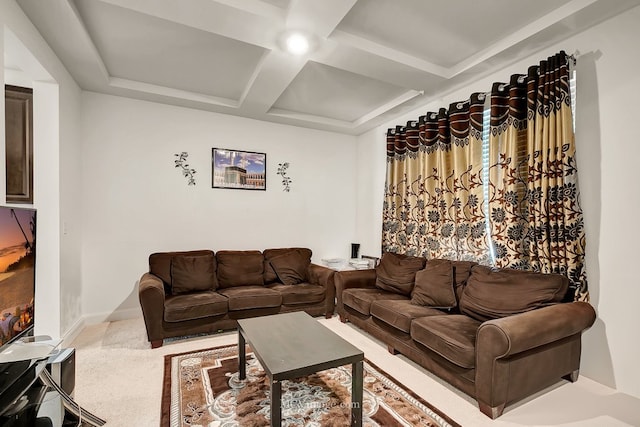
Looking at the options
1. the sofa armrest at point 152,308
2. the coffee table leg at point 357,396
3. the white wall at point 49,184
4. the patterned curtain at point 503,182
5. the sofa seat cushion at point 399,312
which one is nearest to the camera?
the coffee table leg at point 357,396

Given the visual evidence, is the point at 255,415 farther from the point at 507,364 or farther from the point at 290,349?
the point at 507,364

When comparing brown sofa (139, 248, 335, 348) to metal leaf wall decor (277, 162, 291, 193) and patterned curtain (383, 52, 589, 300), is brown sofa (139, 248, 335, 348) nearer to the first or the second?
metal leaf wall decor (277, 162, 291, 193)

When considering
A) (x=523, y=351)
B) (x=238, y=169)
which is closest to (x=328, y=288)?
(x=238, y=169)

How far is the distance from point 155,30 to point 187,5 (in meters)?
0.65

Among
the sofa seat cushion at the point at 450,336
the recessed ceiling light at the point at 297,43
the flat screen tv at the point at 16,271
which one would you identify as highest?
the recessed ceiling light at the point at 297,43

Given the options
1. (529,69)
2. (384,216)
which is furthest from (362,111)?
(529,69)

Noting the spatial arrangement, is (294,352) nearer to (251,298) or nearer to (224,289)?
(251,298)

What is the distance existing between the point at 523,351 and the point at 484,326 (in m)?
0.31

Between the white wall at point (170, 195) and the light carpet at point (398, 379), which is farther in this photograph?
the white wall at point (170, 195)

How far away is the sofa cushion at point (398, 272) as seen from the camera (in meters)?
3.44

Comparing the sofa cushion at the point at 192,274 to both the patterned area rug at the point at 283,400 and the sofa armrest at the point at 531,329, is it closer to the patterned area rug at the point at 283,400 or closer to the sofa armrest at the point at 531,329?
the patterned area rug at the point at 283,400

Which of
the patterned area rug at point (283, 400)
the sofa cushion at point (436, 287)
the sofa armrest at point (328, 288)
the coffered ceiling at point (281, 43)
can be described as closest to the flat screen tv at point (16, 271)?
the patterned area rug at point (283, 400)

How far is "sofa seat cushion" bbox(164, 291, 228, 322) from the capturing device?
3.02 m

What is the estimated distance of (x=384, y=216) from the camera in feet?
14.4
